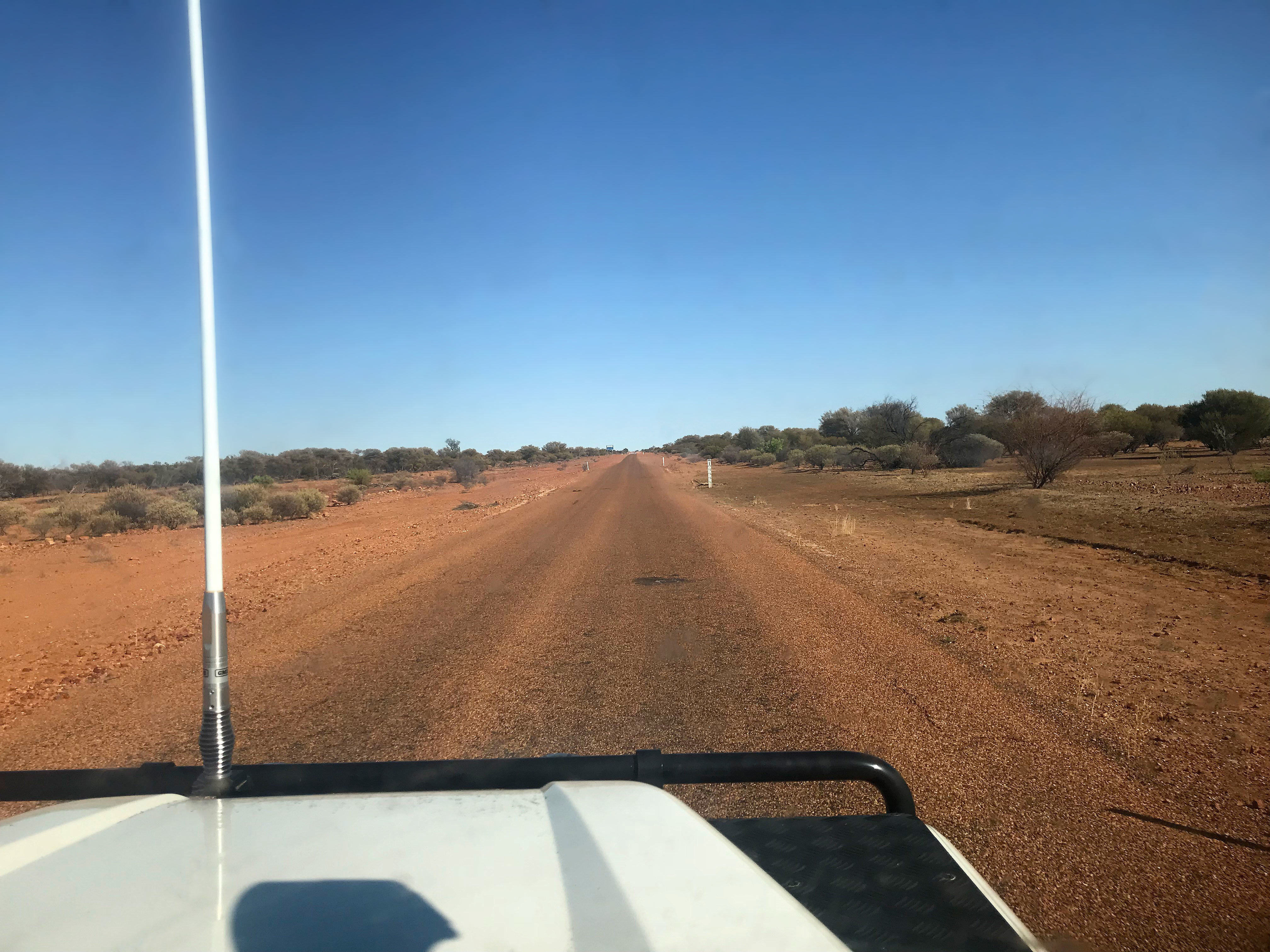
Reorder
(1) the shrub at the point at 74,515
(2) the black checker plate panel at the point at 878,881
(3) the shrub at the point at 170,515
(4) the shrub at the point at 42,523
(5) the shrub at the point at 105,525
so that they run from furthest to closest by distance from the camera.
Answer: (3) the shrub at the point at 170,515
(1) the shrub at the point at 74,515
(5) the shrub at the point at 105,525
(4) the shrub at the point at 42,523
(2) the black checker plate panel at the point at 878,881

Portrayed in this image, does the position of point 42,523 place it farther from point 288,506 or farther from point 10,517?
point 288,506

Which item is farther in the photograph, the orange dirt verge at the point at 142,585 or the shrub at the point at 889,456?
the shrub at the point at 889,456

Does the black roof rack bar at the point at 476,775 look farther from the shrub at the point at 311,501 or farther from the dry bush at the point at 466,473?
the dry bush at the point at 466,473

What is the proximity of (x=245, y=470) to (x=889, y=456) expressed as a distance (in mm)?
39029

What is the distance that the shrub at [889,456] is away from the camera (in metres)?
44.2

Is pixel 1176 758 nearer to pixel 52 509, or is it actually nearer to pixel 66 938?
pixel 66 938

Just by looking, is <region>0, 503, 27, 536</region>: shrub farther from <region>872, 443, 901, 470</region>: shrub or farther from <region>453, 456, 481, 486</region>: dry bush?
<region>872, 443, 901, 470</region>: shrub

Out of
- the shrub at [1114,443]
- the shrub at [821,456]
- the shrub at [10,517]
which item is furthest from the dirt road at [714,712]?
the shrub at [821,456]

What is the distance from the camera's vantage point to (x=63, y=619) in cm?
967

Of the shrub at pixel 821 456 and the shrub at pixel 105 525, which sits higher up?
the shrub at pixel 821 456

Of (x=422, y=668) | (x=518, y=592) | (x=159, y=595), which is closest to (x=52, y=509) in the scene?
(x=159, y=595)

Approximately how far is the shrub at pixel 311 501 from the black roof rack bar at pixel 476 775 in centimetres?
2604

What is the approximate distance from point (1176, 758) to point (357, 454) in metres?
81.1

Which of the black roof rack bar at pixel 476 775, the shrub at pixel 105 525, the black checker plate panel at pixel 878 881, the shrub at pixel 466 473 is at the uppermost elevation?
the shrub at pixel 466 473
